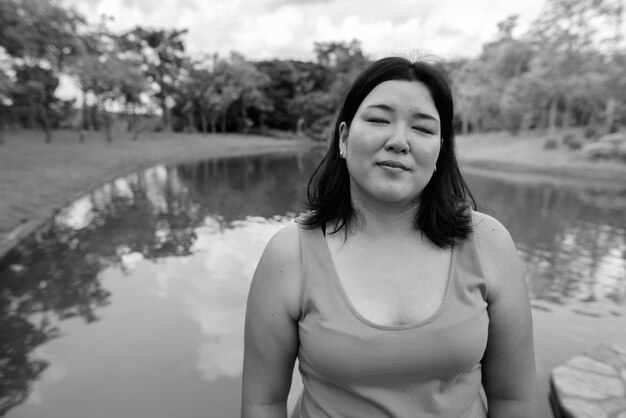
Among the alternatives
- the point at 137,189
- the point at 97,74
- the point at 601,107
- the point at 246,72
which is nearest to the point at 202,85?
the point at 246,72

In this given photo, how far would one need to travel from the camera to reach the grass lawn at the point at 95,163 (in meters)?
9.77

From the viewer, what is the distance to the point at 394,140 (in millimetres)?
1185

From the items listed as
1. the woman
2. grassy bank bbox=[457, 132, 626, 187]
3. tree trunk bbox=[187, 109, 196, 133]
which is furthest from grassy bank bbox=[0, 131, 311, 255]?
tree trunk bbox=[187, 109, 196, 133]

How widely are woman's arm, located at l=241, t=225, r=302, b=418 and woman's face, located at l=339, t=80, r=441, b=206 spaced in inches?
12.8

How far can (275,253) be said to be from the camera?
4.15ft

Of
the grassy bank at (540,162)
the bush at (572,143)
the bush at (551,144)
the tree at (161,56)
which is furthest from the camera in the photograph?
the tree at (161,56)

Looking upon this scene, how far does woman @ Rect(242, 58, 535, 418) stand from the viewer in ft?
3.76

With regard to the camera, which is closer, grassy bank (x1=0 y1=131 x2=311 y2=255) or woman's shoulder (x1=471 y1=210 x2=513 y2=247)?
woman's shoulder (x1=471 y1=210 x2=513 y2=247)

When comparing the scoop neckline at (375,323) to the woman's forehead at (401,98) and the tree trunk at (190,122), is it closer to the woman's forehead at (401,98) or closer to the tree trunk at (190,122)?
the woman's forehead at (401,98)

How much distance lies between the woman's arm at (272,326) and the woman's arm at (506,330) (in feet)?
1.96

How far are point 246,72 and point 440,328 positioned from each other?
1892 inches

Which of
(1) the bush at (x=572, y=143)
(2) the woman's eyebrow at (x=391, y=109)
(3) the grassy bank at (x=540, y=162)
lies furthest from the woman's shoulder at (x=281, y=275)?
(1) the bush at (x=572, y=143)

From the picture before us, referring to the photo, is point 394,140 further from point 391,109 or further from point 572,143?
point 572,143

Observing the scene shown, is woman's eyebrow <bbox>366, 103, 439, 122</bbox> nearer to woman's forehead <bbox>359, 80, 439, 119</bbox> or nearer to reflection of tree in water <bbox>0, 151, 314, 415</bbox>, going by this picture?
woman's forehead <bbox>359, 80, 439, 119</bbox>
